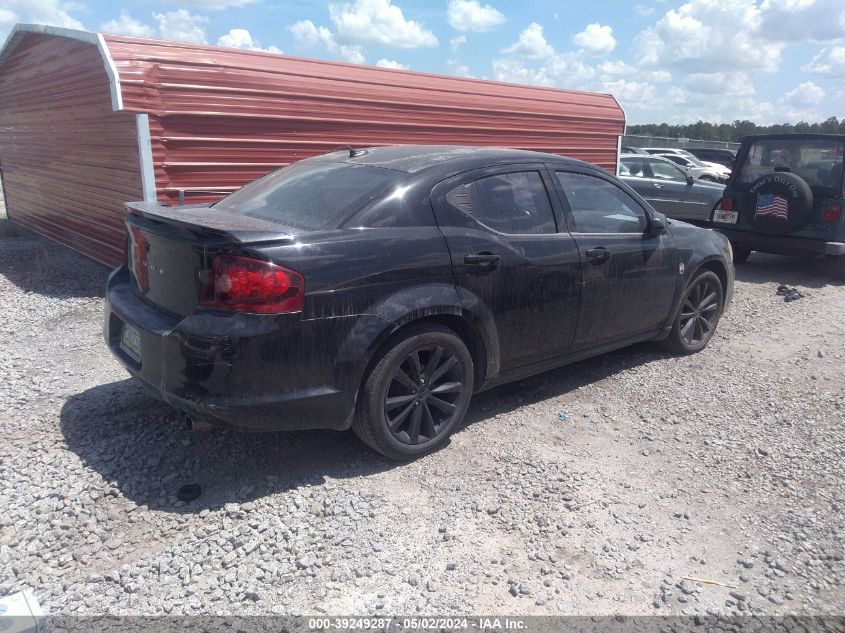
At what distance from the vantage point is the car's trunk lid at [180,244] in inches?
123

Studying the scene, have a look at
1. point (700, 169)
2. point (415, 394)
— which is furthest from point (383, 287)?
point (700, 169)

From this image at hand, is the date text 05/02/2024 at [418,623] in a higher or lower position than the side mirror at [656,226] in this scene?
lower

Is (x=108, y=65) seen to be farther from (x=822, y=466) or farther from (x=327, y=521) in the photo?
(x=822, y=466)

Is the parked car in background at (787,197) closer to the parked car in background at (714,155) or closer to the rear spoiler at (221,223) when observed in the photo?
the rear spoiler at (221,223)

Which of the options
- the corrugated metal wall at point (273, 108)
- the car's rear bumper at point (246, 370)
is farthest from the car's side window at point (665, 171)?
the car's rear bumper at point (246, 370)

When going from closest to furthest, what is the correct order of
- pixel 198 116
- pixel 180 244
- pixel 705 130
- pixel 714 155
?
1. pixel 180 244
2. pixel 198 116
3. pixel 714 155
4. pixel 705 130

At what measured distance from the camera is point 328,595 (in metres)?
2.71

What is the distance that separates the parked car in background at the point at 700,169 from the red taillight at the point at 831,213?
10872 millimetres

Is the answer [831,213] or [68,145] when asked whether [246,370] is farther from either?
[831,213]

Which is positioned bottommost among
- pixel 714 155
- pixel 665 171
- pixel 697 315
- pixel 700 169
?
pixel 697 315

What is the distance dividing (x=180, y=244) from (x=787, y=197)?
7.81 m

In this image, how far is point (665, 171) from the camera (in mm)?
13094

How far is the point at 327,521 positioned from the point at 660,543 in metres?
1.55

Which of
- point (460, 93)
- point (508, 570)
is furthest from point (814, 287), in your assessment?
point (508, 570)
